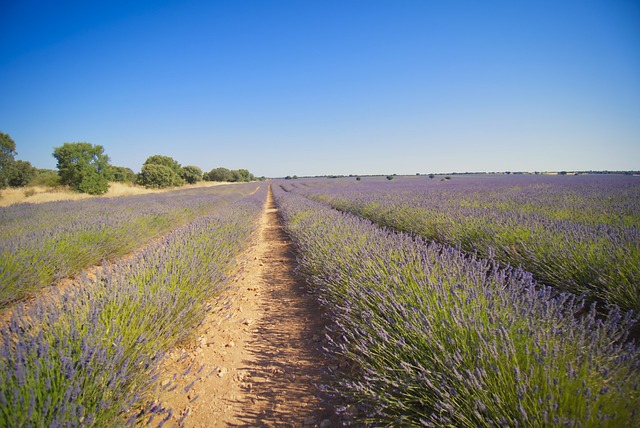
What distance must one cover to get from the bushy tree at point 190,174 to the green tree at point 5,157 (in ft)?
93.7

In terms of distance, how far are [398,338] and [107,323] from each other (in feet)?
6.07

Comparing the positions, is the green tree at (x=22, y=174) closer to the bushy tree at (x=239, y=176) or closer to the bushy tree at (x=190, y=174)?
the bushy tree at (x=190, y=174)

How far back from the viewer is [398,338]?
1577 mm

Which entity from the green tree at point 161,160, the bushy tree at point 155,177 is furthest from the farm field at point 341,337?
the green tree at point 161,160

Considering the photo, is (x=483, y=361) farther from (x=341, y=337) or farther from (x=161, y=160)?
(x=161, y=160)

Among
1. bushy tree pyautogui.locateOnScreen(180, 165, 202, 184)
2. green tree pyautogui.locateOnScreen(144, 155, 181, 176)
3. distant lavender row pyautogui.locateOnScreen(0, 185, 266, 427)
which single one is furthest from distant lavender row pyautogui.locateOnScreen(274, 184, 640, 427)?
bushy tree pyautogui.locateOnScreen(180, 165, 202, 184)

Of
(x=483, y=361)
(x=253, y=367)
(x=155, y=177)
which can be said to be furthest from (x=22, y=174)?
(x=483, y=361)

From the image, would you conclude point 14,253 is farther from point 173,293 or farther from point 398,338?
point 398,338

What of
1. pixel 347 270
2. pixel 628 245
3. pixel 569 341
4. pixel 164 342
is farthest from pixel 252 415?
pixel 628 245

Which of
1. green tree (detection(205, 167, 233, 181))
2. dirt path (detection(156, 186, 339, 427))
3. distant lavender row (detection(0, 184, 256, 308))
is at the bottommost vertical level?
dirt path (detection(156, 186, 339, 427))

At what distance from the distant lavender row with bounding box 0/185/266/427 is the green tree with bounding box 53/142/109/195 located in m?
26.3

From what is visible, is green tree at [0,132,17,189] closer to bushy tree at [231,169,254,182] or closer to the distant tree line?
the distant tree line

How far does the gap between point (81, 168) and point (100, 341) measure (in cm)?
2905

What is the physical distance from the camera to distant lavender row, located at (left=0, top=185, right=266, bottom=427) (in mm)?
1044
